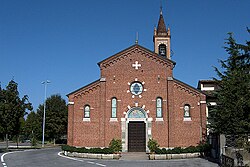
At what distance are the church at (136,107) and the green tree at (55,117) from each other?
89.0ft

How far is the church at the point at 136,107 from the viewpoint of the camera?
2829 centimetres

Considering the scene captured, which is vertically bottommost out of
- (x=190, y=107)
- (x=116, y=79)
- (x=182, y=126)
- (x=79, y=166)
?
(x=79, y=166)

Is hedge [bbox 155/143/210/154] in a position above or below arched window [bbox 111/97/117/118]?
below

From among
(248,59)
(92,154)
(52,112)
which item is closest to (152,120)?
(92,154)

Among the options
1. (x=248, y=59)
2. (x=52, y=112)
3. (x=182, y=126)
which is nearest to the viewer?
(x=248, y=59)

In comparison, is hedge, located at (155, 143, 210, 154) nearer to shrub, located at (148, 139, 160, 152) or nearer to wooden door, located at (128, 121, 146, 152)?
shrub, located at (148, 139, 160, 152)

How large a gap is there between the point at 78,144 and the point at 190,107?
11.4 meters

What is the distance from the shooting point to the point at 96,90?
29.5 meters

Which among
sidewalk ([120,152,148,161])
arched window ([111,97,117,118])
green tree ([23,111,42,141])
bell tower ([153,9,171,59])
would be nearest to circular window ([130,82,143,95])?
arched window ([111,97,117,118])

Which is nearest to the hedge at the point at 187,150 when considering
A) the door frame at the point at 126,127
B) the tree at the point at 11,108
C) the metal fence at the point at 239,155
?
the door frame at the point at 126,127

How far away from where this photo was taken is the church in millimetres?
28286

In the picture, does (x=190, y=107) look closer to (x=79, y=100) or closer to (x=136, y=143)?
(x=136, y=143)

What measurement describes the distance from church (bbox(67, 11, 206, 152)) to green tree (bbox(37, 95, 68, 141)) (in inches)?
1068

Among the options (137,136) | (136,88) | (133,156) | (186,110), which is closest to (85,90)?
(136,88)
